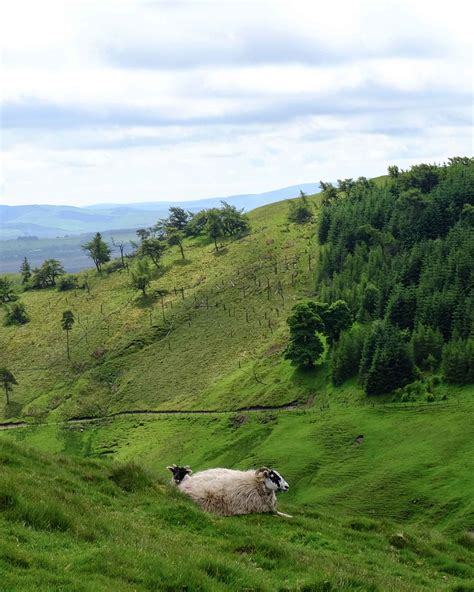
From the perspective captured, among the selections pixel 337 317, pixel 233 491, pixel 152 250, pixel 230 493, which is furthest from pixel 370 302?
pixel 152 250

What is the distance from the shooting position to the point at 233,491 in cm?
2547

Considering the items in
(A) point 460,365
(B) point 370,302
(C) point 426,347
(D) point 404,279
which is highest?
(D) point 404,279

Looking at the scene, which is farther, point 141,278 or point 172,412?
point 141,278

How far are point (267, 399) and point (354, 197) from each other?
92.0 m

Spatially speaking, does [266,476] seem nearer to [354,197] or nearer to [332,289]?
[332,289]

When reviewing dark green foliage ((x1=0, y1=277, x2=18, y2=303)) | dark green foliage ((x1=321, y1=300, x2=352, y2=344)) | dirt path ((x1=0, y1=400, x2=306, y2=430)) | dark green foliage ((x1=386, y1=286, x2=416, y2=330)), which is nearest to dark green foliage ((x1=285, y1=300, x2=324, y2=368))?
dark green foliage ((x1=321, y1=300, x2=352, y2=344))

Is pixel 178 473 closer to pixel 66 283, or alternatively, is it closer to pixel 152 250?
pixel 152 250

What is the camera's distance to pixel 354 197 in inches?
6786

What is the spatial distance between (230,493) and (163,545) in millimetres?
9158

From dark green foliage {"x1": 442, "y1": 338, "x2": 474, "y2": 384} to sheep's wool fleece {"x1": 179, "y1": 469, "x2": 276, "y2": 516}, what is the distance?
57407 millimetres

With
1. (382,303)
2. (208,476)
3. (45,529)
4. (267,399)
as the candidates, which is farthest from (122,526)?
(382,303)

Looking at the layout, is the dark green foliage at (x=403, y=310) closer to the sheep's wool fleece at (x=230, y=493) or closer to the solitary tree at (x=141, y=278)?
the sheep's wool fleece at (x=230, y=493)

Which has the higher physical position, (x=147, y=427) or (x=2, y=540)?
(x=2, y=540)

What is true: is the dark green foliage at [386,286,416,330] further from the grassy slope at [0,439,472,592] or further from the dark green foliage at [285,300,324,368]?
the grassy slope at [0,439,472,592]
